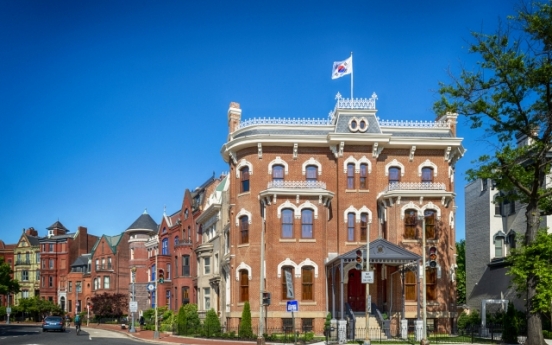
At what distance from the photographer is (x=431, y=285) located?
4653cm

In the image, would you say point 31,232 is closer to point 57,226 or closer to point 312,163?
point 57,226

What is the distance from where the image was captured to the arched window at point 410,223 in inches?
1817

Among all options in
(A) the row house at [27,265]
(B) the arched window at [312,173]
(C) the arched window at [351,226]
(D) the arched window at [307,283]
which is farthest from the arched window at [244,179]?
(A) the row house at [27,265]

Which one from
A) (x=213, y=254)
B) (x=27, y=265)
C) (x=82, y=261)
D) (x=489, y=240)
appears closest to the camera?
(x=489, y=240)

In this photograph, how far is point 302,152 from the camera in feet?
159

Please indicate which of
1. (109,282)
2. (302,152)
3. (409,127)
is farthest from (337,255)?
(109,282)

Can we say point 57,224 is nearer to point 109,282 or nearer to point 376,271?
point 109,282

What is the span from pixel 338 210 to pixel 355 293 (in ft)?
18.8

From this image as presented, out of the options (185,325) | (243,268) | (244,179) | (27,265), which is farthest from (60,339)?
(27,265)

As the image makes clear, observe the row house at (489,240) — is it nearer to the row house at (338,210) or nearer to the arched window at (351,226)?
the row house at (338,210)

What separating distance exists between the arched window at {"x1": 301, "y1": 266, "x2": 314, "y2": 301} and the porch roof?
3773 mm

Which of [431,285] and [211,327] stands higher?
[431,285]

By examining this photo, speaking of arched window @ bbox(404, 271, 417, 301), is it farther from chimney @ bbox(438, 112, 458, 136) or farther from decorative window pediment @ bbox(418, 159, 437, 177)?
chimney @ bbox(438, 112, 458, 136)

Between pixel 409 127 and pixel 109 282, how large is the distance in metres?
59.1
